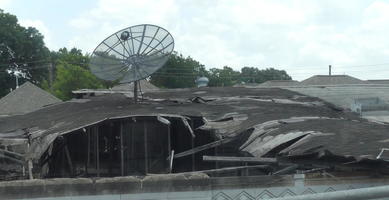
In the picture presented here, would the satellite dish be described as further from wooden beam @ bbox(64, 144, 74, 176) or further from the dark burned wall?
wooden beam @ bbox(64, 144, 74, 176)

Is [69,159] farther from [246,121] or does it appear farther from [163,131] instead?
[246,121]

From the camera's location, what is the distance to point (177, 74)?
70.1 m

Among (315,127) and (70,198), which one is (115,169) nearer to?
(315,127)

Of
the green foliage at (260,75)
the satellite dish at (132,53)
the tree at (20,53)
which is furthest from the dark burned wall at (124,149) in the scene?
the green foliage at (260,75)

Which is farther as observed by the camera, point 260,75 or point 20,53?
point 260,75

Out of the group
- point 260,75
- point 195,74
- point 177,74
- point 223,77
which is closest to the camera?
point 177,74

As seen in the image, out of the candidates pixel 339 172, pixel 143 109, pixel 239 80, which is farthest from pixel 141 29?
pixel 239 80

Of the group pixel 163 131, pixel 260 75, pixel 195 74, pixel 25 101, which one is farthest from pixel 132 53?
pixel 260 75

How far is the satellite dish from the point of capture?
643 inches

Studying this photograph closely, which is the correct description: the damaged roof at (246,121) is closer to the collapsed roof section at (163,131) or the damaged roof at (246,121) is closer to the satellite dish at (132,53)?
the collapsed roof section at (163,131)

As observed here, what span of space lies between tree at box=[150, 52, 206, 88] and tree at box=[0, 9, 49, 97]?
13483 mm

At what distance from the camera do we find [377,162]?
22.6ft

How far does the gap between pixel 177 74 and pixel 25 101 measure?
120 feet

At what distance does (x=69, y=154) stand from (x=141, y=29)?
13.6 feet
